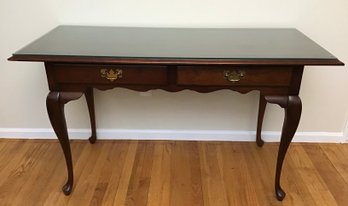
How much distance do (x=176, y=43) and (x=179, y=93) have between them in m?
0.55

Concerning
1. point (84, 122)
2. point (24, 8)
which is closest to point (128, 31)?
point (24, 8)

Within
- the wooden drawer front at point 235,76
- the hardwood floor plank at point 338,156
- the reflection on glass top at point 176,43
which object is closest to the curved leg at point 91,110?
the reflection on glass top at point 176,43

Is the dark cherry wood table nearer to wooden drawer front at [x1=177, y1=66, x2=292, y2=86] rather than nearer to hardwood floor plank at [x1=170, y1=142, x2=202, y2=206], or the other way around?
wooden drawer front at [x1=177, y1=66, x2=292, y2=86]

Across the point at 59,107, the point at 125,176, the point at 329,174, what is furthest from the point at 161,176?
the point at 329,174

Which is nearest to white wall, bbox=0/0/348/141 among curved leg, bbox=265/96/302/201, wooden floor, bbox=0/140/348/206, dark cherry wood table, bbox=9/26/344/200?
wooden floor, bbox=0/140/348/206

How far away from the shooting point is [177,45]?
4.50 ft

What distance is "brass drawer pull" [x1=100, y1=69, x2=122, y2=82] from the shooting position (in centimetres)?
130

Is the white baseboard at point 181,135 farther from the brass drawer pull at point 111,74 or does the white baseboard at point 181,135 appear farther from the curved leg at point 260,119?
the brass drawer pull at point 111,74

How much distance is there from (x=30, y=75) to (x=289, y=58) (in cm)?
149

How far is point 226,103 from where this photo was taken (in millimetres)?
1930

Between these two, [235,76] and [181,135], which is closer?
[235,76]

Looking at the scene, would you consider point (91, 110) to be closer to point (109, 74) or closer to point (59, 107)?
point (59, 107)

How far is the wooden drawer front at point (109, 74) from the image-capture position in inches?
50.9

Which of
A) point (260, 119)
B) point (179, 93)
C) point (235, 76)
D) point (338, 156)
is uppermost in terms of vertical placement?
point (235, 76)
